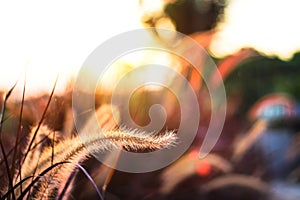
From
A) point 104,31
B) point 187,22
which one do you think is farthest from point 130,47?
point 187,22

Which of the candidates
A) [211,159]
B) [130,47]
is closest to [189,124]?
[211,159]

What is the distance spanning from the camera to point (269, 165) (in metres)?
3.62

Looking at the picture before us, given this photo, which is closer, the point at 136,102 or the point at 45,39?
the point at 45,39

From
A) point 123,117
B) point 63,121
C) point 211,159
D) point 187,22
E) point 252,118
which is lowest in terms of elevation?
point 187,22

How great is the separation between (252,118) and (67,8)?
323 centimetres

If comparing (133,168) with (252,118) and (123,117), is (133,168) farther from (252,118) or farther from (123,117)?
(252,118)

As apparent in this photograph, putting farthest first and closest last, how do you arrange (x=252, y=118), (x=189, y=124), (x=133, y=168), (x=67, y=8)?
(x=252, y=118), (x=189, y=124), (x=133, y=168), (x=67, y=8)

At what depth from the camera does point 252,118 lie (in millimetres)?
4719

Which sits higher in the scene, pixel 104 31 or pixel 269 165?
pixel 104 31

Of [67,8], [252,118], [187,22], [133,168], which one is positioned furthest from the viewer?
[187,22]

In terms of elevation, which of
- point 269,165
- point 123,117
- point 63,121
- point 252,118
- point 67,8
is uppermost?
point 67,8

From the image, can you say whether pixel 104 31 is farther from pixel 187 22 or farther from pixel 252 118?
pixel 187 22

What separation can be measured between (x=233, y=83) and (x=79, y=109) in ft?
13.2

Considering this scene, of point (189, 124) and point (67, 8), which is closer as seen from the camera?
point (67, 8)
